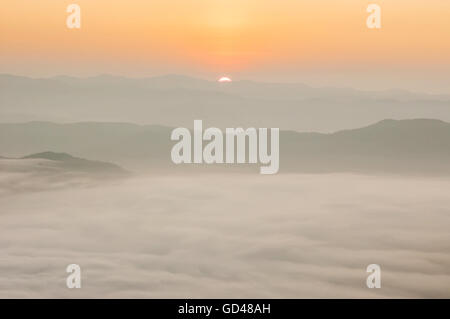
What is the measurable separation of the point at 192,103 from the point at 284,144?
132 centimetres

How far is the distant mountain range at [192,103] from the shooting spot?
7762 millimetres

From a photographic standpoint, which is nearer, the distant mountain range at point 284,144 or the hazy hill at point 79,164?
the distant mountain range at point 284,144

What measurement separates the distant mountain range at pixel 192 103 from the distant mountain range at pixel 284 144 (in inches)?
6.4

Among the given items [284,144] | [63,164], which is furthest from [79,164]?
[284,144]

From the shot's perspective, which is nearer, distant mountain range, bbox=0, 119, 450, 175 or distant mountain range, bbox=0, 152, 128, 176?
distant mountain range, bbox=0, 119, 450, 175

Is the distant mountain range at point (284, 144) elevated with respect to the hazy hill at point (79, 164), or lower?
elevated

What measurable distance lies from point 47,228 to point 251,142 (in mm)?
2976

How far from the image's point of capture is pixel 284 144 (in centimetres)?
788

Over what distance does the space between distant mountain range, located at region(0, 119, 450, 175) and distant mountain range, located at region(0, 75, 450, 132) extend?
16 centimetres

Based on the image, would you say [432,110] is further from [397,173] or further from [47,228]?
[47,228]

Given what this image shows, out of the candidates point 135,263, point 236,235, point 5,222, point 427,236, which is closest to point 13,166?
point 5,222

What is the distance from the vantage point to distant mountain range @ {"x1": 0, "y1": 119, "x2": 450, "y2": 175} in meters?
7.85

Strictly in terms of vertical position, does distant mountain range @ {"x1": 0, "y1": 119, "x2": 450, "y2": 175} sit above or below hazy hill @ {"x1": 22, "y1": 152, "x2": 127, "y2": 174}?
above

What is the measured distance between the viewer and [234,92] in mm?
7691
